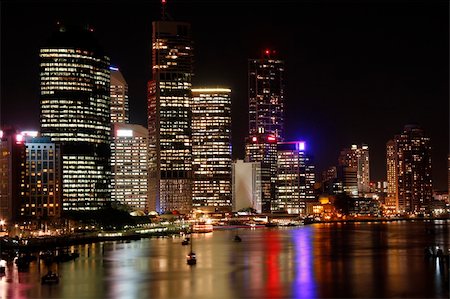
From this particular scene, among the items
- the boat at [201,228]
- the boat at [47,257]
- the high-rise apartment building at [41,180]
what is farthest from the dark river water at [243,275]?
the boat at [201,228]

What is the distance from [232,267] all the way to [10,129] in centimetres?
6088

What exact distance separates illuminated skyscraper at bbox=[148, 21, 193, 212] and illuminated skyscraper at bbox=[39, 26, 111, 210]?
44829mm

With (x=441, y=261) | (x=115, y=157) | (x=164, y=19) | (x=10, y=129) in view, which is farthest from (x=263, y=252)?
(x=164, y=19)

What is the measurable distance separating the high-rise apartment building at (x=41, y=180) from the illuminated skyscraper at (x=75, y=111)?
33.5 feet

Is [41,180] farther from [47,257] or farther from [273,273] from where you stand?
[273,273]

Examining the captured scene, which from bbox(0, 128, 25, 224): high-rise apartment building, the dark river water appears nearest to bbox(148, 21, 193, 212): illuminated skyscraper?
bbox(0, 128, 25, 224): high-rise apartment building

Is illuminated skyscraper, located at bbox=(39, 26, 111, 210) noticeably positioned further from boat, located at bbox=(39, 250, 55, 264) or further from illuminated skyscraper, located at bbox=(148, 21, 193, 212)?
boat, located at bbox=(39, 250, 55, 264)

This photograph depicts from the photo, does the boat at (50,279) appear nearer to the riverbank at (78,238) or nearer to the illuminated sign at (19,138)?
the riverbank at (78,238)

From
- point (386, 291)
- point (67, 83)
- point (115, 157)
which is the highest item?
point (67, 83)

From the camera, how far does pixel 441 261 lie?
236ft

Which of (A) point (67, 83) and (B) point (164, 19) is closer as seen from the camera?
(A) point (67, 83)

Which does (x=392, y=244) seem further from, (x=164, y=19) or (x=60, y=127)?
(x=164, y=19)

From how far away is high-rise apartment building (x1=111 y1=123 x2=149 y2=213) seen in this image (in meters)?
189

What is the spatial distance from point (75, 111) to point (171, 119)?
5077cm
